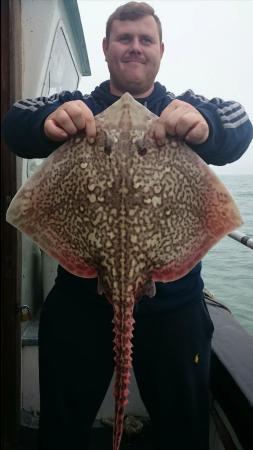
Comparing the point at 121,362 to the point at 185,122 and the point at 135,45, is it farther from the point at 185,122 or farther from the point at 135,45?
the point at 135,45

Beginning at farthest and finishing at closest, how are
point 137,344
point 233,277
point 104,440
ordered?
point 233,277, point 104,440, point 137,344

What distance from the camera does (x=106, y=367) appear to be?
94.2 inches

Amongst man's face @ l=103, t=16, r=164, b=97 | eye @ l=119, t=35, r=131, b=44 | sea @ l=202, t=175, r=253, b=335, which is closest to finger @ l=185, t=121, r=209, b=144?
man's face @ l=103, t=16, r=164, b=97

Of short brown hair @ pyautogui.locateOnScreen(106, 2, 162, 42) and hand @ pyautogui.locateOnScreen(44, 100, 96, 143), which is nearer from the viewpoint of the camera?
hand @ pyautogui.locateOnScreen(44, 100, 96, 143)

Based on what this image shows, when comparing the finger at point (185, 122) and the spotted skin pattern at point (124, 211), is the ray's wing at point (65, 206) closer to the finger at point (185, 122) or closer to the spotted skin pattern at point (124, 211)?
the spotted skin pattern at point (124, 211)

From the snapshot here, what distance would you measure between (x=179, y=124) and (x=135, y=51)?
86cm

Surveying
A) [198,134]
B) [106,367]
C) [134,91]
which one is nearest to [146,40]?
[134,91]

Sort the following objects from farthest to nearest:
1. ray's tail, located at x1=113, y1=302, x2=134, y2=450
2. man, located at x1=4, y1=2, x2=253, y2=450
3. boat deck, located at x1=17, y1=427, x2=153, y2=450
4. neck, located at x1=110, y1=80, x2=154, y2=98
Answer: boat deck, located at x1=17, y1=427, x2=153, y2=450, neck, located at x1=110, y1=80, x2=154, y2=98, man, located at x1=4, y1=2, x2=253, y2=450, ray's tail, located at x1=113, y1=302, x2=134, y2=450

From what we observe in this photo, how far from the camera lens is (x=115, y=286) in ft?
5.81

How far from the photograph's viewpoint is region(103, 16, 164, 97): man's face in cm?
238

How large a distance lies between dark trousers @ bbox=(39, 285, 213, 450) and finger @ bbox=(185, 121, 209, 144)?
39.3 inches

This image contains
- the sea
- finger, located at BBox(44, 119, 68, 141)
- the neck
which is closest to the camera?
finger, located at BBox(44, 119, 68, 141)

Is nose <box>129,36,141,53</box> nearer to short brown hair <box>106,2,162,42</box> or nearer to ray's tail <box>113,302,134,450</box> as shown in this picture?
short brown hair <box>106,2,162,42</box>

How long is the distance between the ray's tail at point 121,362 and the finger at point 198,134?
31.8 inches
